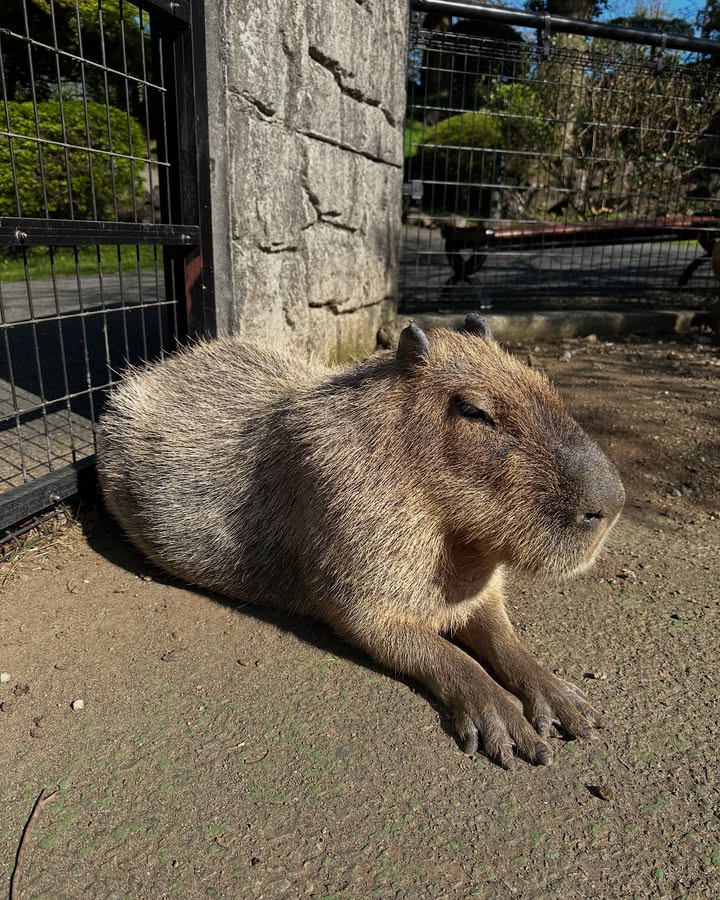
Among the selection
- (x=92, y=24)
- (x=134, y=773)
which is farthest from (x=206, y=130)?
(x=92, y=24)

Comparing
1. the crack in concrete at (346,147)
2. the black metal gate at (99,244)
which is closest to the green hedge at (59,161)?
the black metal gate at (99,244)

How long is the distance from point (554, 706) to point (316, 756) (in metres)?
0.62

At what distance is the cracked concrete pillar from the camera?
122 inches

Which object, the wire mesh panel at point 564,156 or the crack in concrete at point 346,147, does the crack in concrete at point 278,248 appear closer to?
the crack in concrete at point 346,147

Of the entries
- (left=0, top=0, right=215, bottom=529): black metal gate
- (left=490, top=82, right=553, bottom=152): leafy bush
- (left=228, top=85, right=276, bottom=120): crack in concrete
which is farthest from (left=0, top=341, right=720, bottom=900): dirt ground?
(left=490, top=82, right=553, bottom=152): leafy bush

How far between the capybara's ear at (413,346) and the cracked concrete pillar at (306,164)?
1501 millimetres

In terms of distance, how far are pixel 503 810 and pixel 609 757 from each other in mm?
324

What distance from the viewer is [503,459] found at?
5.74ft

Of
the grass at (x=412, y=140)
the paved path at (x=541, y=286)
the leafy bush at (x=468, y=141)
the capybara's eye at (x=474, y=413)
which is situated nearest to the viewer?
the capybara's eye at (x=474, y=413)

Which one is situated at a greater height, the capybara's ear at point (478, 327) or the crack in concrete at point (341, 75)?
the crack in concrete at point (341, 75)

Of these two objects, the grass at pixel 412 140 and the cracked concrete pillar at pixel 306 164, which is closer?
the cracked concrete pillar at pixel 306 164

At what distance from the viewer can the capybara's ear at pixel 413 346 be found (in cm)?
185

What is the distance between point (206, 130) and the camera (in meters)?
2.91

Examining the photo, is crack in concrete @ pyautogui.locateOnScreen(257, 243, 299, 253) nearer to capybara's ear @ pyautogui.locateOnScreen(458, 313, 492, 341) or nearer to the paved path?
capybara's ear @ pyautogui.locateOnScreen(458, 313, 492, 341)
